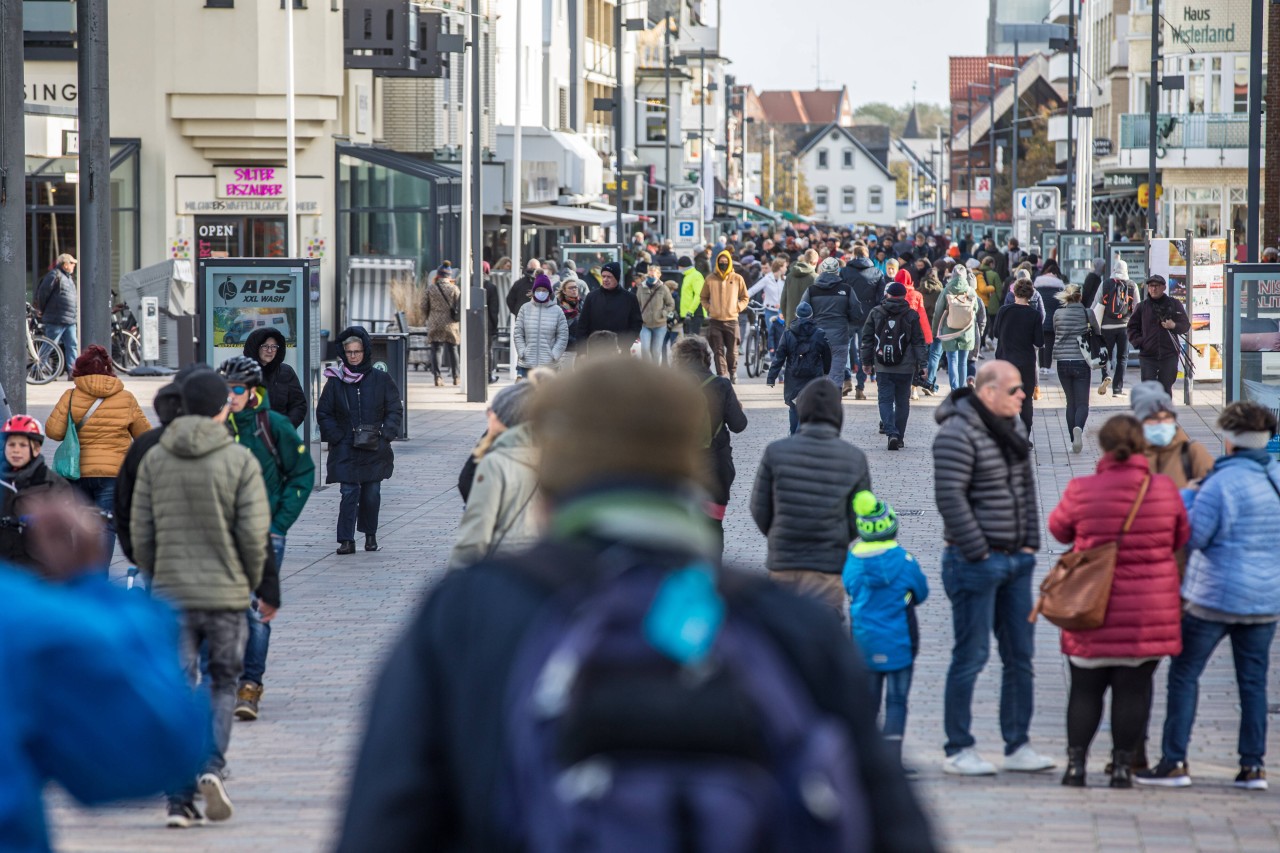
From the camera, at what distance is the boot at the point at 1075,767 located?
24.9ft

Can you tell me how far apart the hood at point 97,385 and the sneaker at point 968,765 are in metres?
5.22

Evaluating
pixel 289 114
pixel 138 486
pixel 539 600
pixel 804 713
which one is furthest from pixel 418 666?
pixel 289 114

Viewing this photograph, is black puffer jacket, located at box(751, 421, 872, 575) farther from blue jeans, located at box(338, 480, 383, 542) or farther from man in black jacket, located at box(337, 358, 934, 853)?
blue jeans, located at box(338, 480, 383, 542)

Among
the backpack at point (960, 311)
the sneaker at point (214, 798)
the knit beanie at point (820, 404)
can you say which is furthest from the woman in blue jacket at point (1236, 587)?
the backpack at point (960, 311)

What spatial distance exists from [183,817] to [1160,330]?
14668 mm

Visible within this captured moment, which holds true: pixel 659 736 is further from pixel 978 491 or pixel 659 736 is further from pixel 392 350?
pixel 392 350

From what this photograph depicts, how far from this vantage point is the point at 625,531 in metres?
2.34

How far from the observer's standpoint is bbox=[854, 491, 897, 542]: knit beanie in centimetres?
749

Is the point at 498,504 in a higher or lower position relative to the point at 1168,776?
higher

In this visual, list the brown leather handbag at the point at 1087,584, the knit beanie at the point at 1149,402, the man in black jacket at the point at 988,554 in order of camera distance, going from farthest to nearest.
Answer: the knit beanie at the point at 1149,402 < the man in black jacket at the point at 988,554 < the brown leather handbag at the point at 1087,584

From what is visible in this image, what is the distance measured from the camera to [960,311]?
20.7 m

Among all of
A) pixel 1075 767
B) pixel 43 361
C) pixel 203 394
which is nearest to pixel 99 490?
pixel 203 394

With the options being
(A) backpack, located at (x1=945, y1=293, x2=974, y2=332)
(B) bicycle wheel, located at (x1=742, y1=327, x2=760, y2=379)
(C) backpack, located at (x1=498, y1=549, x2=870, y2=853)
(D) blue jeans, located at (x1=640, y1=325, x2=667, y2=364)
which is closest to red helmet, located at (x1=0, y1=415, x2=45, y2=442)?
(C) backpack, located at (x1=498, y1=549, x2=870, y2=853)

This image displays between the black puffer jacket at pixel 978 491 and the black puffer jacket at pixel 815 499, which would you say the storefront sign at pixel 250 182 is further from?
the black puffer jacket at pixel 978 491
